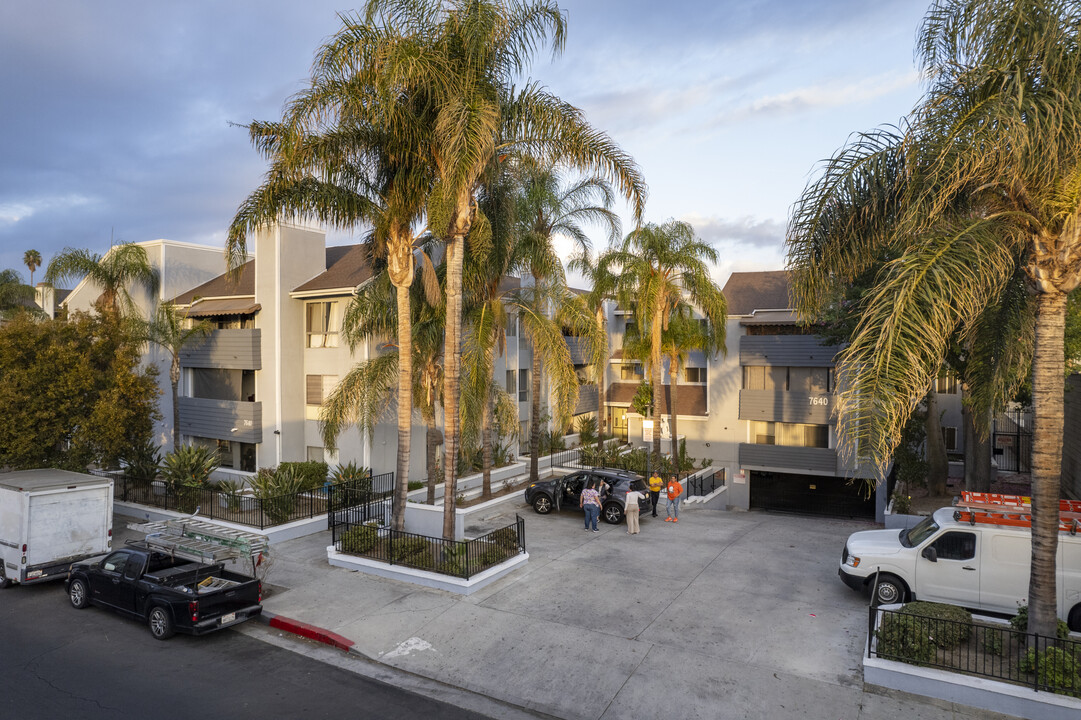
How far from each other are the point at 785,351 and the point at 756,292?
4.51 m

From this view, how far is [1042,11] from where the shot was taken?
745 centimetres

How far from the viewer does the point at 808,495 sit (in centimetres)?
2972

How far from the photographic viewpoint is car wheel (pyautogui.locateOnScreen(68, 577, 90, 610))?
12016mm

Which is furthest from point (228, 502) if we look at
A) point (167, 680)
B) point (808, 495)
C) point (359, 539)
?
point (808, 495)

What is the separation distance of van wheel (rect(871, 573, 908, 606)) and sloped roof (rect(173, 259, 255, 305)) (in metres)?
24.6

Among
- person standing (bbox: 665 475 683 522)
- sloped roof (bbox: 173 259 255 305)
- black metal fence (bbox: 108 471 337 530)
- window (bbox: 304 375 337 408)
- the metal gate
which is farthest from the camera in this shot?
sloped roof (bbox: 173 259 255 305)

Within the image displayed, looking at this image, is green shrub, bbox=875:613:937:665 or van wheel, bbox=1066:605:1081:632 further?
van wheel, bbox=1066:605:1081:632

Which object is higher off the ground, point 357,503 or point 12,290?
point 12,290

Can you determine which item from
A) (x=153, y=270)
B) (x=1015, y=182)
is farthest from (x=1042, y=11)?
(x=153, y=270)

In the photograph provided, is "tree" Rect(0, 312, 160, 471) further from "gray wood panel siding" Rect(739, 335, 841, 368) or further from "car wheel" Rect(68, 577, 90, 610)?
"gray wood panel siding" Rect(739, 335, 841, 368)

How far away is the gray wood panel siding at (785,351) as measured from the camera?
27.4 metres

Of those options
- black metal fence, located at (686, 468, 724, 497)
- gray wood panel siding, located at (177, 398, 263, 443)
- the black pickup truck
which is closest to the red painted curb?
the black pickup truck

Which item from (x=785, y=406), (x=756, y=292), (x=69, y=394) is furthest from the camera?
(x=756, y=292)

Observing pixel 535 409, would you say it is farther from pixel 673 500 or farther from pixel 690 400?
pixel 690 400
